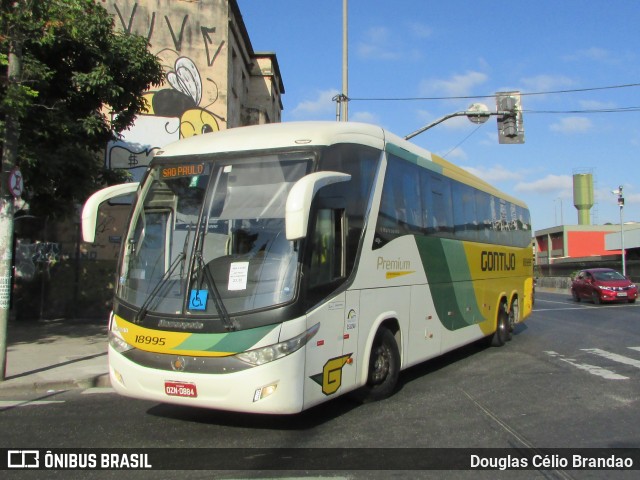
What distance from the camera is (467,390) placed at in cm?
786

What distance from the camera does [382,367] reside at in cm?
711

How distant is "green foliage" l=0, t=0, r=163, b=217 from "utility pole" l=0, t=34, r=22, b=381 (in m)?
0.36

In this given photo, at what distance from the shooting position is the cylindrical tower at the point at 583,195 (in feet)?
305

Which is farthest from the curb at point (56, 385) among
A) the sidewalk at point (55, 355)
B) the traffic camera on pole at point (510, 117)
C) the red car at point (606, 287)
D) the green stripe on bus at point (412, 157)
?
the red car at point (606, 287)

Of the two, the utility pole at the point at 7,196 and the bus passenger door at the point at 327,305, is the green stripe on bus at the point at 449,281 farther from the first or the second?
the utility pole at the point at 7,196

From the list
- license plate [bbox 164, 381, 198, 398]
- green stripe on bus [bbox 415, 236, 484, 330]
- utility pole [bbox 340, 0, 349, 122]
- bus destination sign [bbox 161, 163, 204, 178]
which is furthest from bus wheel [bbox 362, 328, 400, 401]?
utility pole [bbox 340, 0, 349, 122]

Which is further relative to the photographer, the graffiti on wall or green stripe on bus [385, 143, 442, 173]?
the graffiti on wall

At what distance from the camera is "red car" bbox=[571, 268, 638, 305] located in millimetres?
24766

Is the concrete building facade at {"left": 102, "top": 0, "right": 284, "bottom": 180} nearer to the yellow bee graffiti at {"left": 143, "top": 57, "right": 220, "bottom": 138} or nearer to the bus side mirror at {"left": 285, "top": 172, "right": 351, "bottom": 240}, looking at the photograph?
the yellow bee graffiti at {"left": 143, "top": 57, "right": 220, "bottom": 138}

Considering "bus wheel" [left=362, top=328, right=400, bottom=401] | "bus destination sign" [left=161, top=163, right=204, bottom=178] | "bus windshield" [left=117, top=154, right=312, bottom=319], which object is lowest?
"bus wheel" [left=362, top=328, right=400, bottom=401]

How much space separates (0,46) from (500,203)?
33.2 ft

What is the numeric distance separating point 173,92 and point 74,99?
725cm

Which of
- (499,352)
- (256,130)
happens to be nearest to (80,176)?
(256,130)

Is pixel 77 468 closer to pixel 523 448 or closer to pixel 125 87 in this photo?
pixel 523 448
